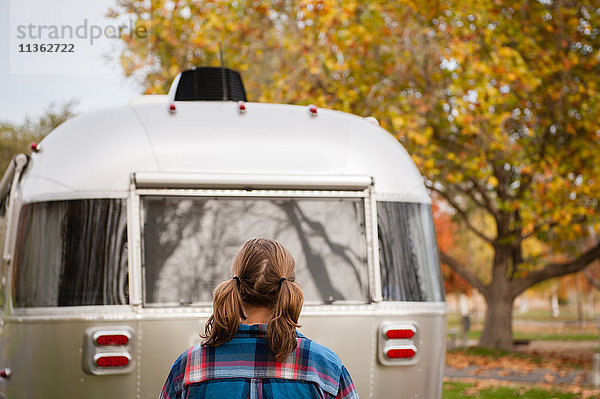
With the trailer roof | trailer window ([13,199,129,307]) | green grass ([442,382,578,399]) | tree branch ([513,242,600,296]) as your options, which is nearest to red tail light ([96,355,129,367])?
trailer window ([13,199,129,307])

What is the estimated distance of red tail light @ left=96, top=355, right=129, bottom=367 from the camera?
4833 millimetres

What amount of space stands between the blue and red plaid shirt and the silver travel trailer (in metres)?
2.30

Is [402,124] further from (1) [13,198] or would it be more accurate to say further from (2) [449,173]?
(1) [13,198]

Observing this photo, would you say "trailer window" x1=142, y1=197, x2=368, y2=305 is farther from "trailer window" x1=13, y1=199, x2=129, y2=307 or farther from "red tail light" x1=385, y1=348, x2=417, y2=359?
"red tail light" x1=385, y1=348, x2=417, y2=359

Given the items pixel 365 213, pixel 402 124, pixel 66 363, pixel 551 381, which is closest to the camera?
pixel 66 363

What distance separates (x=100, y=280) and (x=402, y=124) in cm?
814

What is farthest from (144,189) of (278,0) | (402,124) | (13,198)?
(278,0)

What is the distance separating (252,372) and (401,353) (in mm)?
2810

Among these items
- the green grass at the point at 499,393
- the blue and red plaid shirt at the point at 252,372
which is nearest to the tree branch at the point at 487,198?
the green grass at the point at 499,393

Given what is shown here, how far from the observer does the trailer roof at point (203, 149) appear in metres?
5.17

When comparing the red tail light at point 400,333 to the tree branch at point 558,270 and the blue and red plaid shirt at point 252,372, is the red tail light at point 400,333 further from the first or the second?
the tree branch at point 558,270

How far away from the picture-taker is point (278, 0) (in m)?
14.4

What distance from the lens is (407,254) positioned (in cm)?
544

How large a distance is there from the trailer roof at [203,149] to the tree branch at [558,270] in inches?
524
